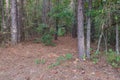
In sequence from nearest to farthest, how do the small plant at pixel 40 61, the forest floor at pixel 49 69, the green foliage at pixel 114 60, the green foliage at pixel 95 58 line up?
the forest floor at pixel 49 69 < the green foliage at pixel 114 60 < the green foliage at pixel 95 58 < the small plant at pixel 40 61

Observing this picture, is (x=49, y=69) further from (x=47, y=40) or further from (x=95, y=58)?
(x=47, y=40)

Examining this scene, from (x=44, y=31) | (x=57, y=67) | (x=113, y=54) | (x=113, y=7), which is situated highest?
(x=113, y=7)

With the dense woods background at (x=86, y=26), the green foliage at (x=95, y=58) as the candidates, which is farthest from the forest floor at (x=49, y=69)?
the dense woods background at (x=86, y=26)

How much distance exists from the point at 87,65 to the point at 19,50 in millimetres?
3732

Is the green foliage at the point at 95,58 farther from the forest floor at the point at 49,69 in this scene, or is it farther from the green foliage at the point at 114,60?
the green foliage at the point at 114,60

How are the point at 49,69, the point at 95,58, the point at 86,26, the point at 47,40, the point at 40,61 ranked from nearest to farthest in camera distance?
the point at 49,69, the point at 95,58, the point at 40,61, the point at 47,40, the point at 86,26

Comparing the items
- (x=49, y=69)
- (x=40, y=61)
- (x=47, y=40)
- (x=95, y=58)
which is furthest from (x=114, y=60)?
(x=47, y=40)

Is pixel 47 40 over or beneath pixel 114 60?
over

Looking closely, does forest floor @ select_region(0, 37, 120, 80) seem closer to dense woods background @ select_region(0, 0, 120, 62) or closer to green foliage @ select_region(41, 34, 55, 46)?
dense woods background @ select_region(0, 0, 120, 62)

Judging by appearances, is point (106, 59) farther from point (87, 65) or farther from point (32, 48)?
point (32, 48)

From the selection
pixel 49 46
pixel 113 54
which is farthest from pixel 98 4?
pixel 49 46

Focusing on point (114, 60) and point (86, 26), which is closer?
point (114, 60)

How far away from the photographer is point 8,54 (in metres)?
8.45

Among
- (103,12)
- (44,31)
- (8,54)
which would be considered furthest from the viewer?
(44,31)
